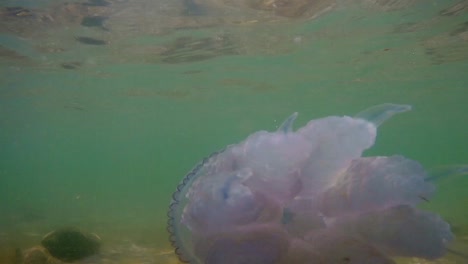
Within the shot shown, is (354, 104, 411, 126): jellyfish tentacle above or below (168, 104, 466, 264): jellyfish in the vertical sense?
above

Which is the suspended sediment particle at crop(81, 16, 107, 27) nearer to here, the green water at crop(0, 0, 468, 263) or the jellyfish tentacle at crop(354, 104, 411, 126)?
the green water at crop(0, 0, 468, 263)

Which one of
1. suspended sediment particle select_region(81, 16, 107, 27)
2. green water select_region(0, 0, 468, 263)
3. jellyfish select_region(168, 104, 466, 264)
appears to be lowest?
green water select_region(0, 0, 468, 263)

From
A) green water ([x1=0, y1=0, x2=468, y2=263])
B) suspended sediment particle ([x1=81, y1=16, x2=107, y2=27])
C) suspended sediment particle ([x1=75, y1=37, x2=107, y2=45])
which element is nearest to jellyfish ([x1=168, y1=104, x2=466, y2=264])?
green water ([x1=0, y1=0, x2=468, y2=263])

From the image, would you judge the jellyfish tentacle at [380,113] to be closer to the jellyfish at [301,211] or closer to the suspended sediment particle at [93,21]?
the jellyfish at [301,211]

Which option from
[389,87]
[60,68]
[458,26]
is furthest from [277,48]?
[389,87]

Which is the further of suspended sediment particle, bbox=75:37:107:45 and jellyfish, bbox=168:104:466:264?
suspended sediment particle, bbox=75:37:107:45

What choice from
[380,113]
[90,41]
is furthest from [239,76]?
[380,113]

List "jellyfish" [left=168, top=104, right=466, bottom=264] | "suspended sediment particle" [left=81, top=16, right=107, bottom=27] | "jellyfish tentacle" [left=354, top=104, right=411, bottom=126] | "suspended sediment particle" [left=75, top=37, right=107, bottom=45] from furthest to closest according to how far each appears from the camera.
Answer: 1. "suspended sediment particle" [left=75, top=37, right=107, bottom=45]
2. "suspended sediment particle" [left=81, top=16, right=107, bottom=27]
3. "jellyfish tentacle" [left=354, top=104, right=411, bottom=126]
4. "jellyfish" [left=168, top=104, right=466, bottom=264]
